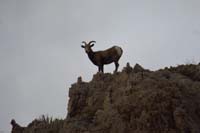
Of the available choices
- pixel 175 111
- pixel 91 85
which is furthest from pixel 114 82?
pixel 175 111

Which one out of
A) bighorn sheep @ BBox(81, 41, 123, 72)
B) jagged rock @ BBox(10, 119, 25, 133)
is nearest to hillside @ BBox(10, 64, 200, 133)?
jagged rock @ BBox(10, 119, 25, 133)

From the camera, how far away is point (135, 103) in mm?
17703

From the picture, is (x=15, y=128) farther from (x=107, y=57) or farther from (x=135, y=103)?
(x=135, y=103)

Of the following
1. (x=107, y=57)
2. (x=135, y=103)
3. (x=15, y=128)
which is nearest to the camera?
(x=135, y=103)

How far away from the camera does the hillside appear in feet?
55.7

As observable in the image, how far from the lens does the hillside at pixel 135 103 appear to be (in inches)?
669

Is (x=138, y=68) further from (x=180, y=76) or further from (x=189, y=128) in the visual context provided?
(x=189, y=128)

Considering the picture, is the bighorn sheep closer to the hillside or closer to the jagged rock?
the hillside

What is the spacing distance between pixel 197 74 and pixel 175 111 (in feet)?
14.7

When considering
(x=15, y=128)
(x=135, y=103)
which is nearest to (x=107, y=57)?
(x=15, y=128)

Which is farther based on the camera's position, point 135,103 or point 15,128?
point 15,128

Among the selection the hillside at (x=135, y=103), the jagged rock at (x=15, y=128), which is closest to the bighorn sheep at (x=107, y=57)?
the hillside at (x=135, y=103)

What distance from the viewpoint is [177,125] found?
16.7m

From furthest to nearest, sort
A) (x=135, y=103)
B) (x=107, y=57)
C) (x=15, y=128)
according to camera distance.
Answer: (x=107, y=57), (x=15, y=128), (x=135, y=103)
